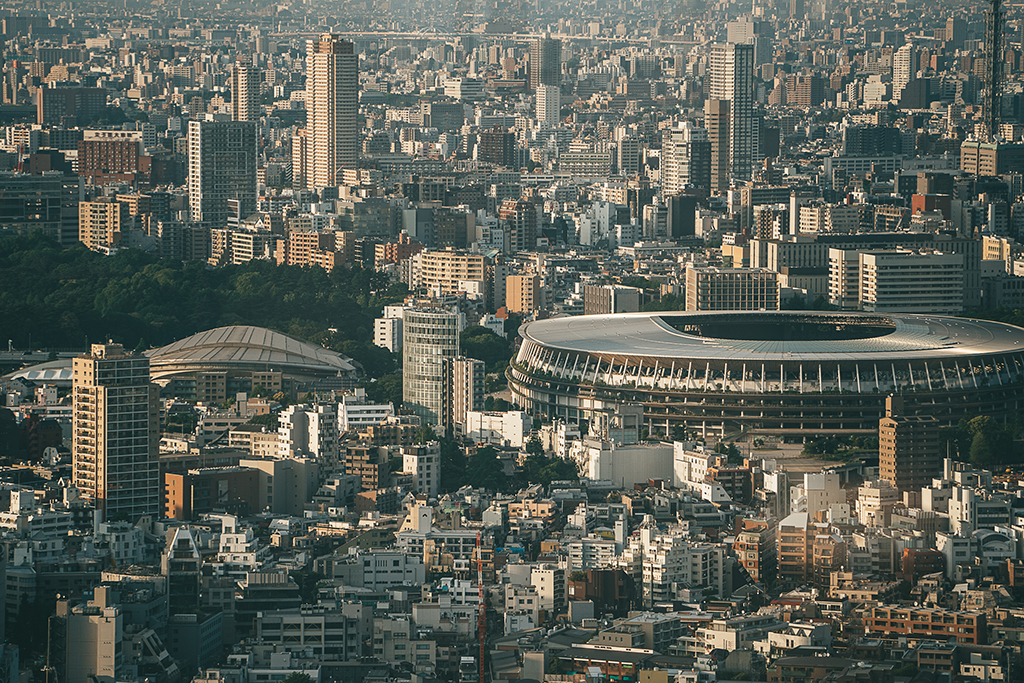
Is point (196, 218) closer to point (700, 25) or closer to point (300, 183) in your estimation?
point (300, 183)

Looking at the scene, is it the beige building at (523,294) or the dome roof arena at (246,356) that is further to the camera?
the beige building at (523,294)

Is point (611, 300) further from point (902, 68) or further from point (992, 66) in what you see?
point (902, 68)

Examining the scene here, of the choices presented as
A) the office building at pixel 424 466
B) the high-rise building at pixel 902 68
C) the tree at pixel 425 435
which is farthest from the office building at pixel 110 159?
the office building at pixel 424 466

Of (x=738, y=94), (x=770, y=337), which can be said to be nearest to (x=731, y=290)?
(x=770, y=337)

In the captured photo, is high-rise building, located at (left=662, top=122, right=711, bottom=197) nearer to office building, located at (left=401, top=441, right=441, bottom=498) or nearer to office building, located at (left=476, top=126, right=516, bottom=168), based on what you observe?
office building, located at (left=476, top=126, right=516, bottom=168)

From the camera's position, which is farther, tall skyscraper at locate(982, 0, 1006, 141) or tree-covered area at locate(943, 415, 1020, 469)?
tall skyscraper at locate(982, 0, 1006, 141)

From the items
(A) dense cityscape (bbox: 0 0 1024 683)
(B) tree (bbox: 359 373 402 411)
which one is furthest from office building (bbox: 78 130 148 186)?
(B) tree (bbox: 359 373 402 411)

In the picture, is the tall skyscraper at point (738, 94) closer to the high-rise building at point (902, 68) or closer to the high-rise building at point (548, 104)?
the high-rise building at point (902, 68)
